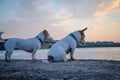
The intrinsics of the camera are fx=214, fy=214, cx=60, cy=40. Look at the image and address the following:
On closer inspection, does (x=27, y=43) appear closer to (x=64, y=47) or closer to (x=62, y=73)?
(x=64, y=47)

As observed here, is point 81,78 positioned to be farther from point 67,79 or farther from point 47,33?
point 47,33

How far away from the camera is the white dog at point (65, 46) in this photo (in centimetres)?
1115

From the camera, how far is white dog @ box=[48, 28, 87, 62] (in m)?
11.1

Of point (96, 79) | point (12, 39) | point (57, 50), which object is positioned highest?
point (12, 39)

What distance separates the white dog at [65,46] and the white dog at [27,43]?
1.74m

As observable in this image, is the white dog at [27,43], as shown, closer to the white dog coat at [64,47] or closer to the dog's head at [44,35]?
the dog's head at [44,35]

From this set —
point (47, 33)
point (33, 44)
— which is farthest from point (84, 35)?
point (33, 44)

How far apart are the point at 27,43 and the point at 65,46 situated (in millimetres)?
2622

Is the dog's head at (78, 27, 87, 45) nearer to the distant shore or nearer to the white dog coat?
the white dog coat

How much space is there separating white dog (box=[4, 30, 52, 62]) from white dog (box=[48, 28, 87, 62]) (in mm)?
1744

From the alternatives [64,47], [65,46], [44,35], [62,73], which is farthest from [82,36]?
[62,73]

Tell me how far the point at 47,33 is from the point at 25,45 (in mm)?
1713

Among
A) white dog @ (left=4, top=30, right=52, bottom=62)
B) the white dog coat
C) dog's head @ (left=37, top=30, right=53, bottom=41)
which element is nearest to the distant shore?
the white dog coat

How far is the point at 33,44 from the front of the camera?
525 inches
